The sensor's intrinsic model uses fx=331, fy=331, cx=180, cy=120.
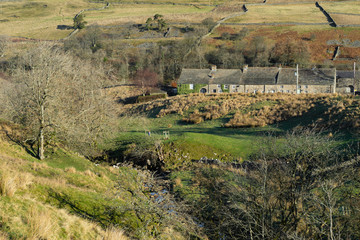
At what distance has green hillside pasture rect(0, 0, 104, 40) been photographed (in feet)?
417

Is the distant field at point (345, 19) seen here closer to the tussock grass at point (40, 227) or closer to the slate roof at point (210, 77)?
the slate roof at point (210, 77)

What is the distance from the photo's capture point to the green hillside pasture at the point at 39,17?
127 m

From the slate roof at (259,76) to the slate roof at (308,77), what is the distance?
150cm

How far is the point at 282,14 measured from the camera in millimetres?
131250

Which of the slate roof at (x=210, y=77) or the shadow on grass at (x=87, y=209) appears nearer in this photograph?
the shadow on grass at (x=87, y=209)

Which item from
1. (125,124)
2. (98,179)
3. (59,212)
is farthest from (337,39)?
(59,212)

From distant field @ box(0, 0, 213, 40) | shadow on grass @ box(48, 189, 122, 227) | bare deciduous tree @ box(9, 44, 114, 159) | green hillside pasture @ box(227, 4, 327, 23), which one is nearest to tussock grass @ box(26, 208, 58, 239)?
shadow on grass @ box(48, 189, 122, 227)

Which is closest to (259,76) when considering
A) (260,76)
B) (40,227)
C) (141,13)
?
(260,76)

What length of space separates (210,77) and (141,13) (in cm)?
9086

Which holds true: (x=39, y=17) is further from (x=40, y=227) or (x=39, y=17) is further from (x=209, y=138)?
(x=40, y=227)

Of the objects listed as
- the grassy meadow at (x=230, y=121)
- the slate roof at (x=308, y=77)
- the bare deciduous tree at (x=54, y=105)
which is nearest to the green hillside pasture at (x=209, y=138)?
the grassy meadow at (x=230, y=121)

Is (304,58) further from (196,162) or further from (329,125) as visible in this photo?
(196,162)

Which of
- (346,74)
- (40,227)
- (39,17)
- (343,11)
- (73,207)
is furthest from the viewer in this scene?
(39,17)

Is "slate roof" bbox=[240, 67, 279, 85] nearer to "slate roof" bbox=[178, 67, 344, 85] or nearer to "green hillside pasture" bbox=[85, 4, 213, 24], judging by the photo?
"slate roof" bbox=[178, 67, 344, 85]
